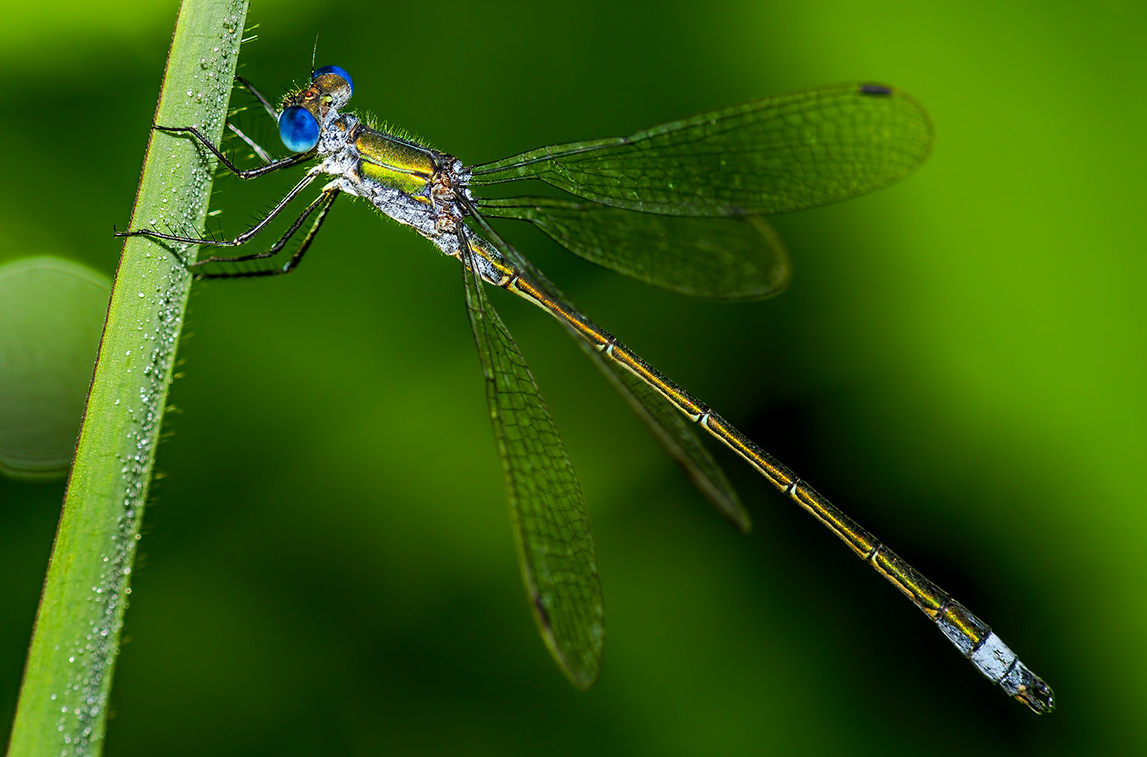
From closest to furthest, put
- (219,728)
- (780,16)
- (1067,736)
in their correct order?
(219,728)
(1067,736)
(780,16)

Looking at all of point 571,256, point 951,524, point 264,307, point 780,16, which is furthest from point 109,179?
point 951,524

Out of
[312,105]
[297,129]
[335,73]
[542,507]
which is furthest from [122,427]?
[335,73]

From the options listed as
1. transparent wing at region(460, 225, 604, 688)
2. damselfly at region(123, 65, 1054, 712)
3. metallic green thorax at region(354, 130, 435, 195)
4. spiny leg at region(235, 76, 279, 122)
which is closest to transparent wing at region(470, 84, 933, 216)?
damselfly at region(123, 65, 1054, 712)

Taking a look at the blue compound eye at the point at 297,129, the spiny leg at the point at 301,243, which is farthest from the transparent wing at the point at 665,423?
the blue compound eye at the point at 297,129

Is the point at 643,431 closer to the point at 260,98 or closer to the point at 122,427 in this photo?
the point at 260,98

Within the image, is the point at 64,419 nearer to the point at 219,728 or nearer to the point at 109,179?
the point at 109,179

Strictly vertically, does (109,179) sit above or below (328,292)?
above

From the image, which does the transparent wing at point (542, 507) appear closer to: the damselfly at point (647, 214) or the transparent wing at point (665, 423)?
the damselfly at point (647, 214)

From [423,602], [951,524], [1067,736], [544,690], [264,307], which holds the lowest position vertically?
[1067,736]
